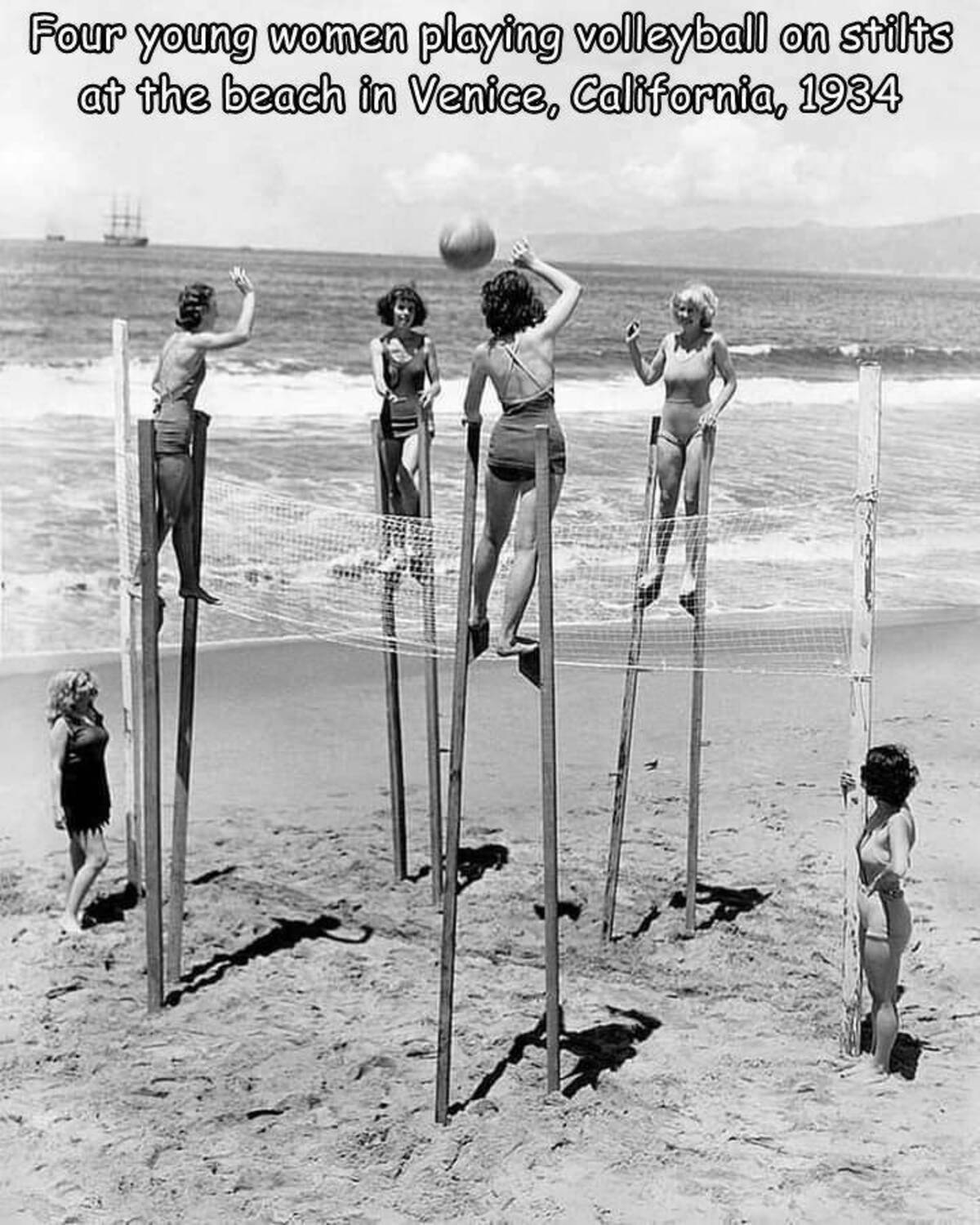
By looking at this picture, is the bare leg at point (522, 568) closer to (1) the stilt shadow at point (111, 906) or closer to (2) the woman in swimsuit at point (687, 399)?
(2) the woman in swimsuit at point (687, 399)

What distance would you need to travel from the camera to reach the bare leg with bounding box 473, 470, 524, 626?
18.9 ft

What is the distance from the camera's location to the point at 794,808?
919 centimetres

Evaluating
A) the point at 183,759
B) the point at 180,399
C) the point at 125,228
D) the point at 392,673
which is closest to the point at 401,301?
the point at 180,399

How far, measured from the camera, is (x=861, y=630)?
19.3 feet

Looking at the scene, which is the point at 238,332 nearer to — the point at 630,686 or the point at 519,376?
the point at 519,376

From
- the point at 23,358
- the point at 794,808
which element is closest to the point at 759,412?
the point at 23,358

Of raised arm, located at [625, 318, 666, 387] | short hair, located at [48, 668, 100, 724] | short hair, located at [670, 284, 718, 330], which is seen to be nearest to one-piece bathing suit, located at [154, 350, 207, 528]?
short hair, located at [48, 668, 100, 724]

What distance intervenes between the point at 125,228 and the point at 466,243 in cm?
3353

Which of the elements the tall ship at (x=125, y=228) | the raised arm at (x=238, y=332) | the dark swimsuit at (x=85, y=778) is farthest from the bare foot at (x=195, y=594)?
the tall ship at (x=125, y=228)

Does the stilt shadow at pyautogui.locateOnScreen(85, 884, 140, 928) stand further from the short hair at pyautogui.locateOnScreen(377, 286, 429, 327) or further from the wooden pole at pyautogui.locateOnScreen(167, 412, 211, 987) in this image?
the short hair at pyautogui.locateOnScreen(377, 286, 429, 327)

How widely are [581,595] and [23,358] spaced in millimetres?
18915

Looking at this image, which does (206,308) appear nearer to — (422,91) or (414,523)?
(414,523)

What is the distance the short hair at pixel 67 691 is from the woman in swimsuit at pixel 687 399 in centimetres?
249

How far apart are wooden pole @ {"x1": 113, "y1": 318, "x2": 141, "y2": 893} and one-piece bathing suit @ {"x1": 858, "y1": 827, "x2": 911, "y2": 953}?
11.6 ft
